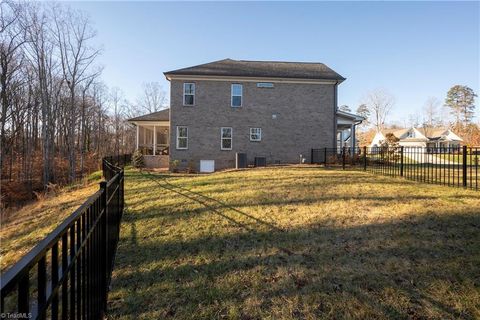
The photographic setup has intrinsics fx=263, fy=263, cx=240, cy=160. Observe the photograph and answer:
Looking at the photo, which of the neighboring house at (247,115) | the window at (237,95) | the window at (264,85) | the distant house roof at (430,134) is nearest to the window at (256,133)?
the neighboring house at (247,115)

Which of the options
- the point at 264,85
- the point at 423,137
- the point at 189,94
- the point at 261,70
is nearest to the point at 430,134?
the point at 423,137

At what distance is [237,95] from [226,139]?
3.12m

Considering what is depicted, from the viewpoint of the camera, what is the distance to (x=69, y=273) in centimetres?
210

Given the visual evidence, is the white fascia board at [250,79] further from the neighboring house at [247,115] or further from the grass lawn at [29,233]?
the grass lawn at [29,233]

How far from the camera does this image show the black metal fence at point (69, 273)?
1145 mm

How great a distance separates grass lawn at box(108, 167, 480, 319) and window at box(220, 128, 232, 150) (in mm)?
10766

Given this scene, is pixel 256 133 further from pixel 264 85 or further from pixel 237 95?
pixel 264 85

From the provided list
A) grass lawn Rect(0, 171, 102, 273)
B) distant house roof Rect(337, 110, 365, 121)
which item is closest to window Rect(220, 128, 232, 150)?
distant house roof Rect(337, 110, 365, 121)

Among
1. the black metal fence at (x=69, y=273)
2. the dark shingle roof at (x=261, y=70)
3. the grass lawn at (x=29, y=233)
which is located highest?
the dark shingle roof at (x=261, y=70)

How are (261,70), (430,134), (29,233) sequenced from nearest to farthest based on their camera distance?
(29,233) → (261,70) → (430,134)

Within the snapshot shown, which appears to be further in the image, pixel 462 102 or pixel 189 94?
pixel 462 102

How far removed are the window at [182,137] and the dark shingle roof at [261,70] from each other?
368 cm

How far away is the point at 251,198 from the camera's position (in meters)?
7.21

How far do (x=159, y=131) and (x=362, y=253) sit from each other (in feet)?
83.4
